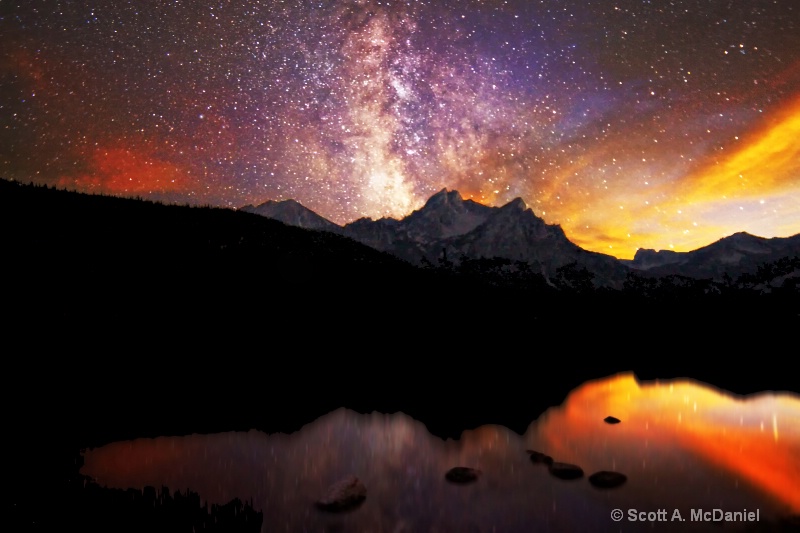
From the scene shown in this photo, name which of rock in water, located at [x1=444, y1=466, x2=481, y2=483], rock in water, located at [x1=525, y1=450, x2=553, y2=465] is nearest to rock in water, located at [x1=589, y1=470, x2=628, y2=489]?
rock in water, located at [x1=525, y1=450, x2=553, y2=465]

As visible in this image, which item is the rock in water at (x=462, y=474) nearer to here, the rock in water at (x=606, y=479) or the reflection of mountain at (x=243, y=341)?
the rock in water at (x=606, y=479)

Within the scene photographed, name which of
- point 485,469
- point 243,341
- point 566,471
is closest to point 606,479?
point 566,471

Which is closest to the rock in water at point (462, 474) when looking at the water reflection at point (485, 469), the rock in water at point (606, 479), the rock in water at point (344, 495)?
the water reflection at point (485, 469)

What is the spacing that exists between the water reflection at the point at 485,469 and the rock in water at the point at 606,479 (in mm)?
263

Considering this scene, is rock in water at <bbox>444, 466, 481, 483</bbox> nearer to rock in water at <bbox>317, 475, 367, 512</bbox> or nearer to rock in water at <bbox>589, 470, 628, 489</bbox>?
rock in water at <bbox>317, 475, 367, 512</bbox>

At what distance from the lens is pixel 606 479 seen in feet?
48.9

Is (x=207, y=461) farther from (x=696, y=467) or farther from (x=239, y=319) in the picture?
(x=696, y=467)

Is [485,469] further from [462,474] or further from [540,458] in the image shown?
[540,458]

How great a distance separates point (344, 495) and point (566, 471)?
877 cm

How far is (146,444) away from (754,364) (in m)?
53.8

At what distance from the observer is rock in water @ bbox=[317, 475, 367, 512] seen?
12664 mm

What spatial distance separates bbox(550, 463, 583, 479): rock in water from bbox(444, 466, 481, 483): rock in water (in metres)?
3.10

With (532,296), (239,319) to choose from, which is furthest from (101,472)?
(532,296)

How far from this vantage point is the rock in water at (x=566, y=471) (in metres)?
15.6
